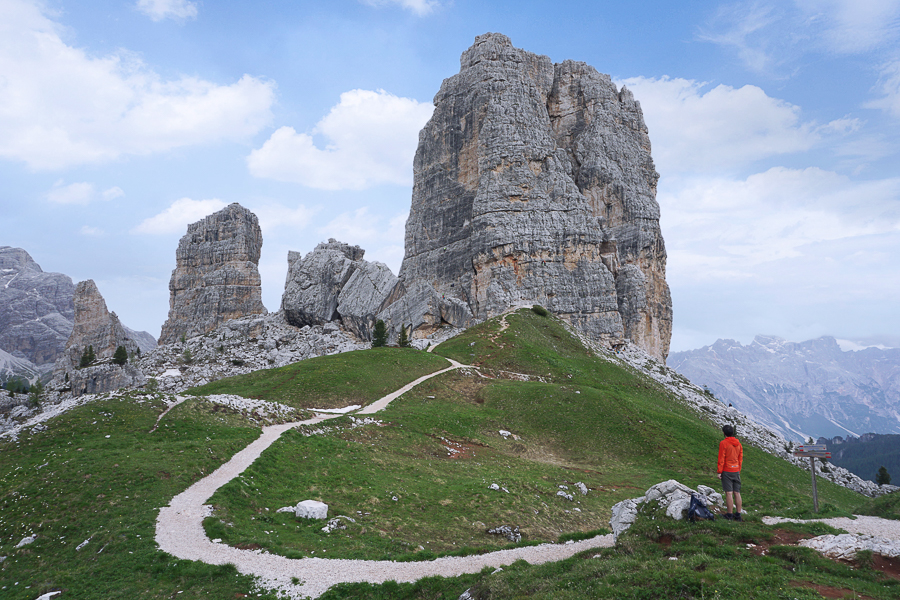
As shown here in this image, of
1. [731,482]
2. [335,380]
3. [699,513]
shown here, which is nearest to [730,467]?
[731,482]

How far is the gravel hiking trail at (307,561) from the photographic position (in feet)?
57.2

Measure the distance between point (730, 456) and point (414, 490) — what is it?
55.2ft

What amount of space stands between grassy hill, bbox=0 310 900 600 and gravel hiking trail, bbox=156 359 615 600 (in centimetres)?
61

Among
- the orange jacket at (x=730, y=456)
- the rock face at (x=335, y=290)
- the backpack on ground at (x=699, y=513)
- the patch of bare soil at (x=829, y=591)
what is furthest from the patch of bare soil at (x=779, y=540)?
the rock face at (x=335, y=290)

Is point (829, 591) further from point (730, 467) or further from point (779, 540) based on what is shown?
point (730, 467)

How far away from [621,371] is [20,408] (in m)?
91.1

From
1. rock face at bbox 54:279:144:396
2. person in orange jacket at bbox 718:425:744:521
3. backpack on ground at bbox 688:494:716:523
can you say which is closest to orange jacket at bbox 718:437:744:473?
person in orange jacket at bbox 718:425:744:521

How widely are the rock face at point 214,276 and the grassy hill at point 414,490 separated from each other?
99.7 metres

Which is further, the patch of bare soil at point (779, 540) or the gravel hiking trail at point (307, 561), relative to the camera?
the gravel hiking trail at point (307, 561)

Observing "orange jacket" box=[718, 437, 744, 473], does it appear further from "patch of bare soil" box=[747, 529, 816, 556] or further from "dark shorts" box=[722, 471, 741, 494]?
"patch of bare soil" box=[747, 529, 816, 556]

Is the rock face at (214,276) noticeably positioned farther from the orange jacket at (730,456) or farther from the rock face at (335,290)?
the orange jacket at (730,456)

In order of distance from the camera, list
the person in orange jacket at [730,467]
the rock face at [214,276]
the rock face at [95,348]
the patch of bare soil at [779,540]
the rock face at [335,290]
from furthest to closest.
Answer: the rock face at [214,276] → the rock face at [335,290] → the rock face at [95,348] → the person in orange jacket at [730,467] → the patch of bare soil at [779,540]

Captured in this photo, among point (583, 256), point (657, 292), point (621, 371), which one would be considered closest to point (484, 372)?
point (621, 371)

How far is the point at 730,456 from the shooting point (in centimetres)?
1884
